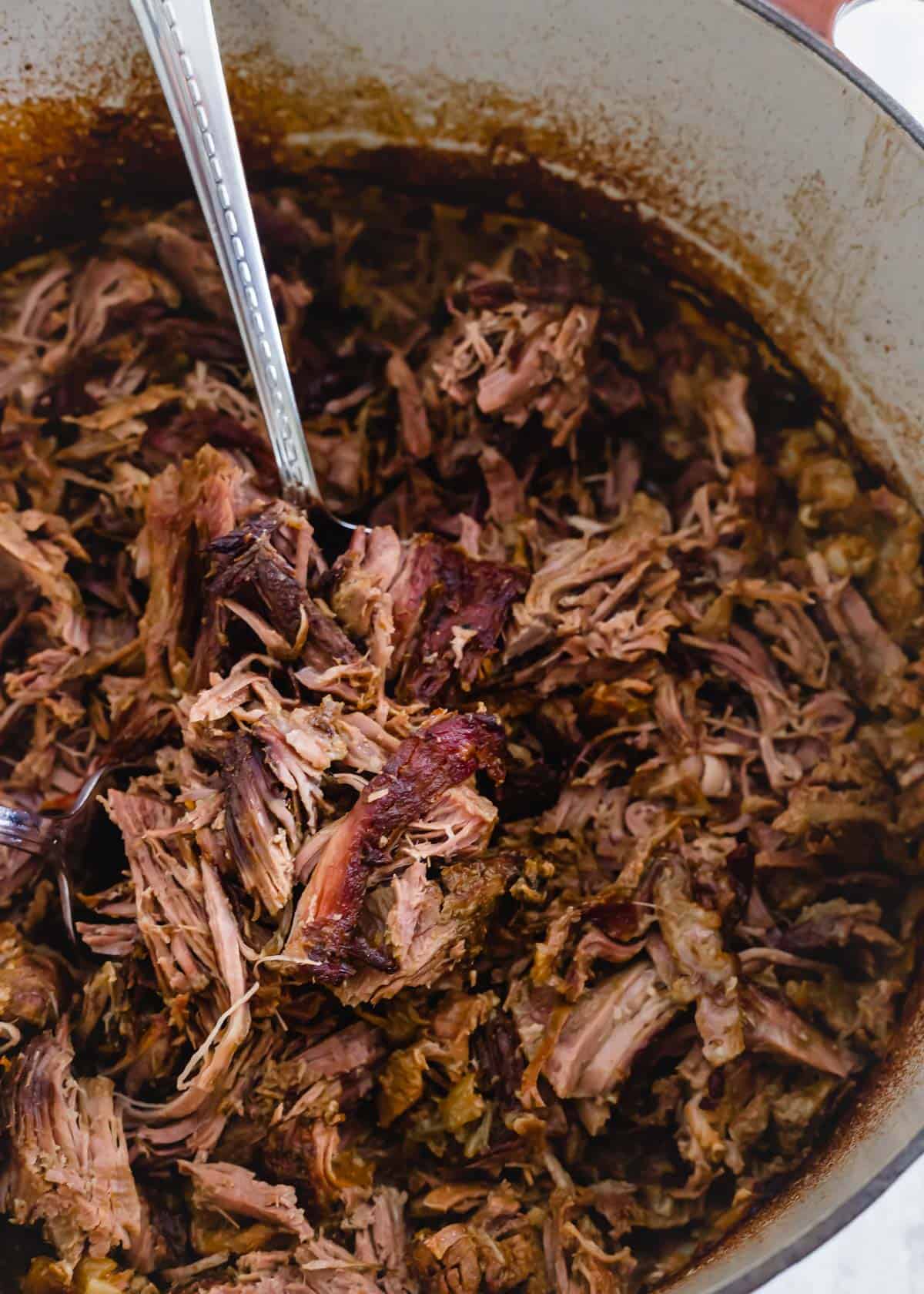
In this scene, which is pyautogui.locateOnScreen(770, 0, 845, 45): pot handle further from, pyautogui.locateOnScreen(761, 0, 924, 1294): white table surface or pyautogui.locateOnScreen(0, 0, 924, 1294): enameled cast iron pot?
pyautogui.locateOnScreen(761, 0, 924, 1294): white table surface

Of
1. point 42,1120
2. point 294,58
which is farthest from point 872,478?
point 42,1120

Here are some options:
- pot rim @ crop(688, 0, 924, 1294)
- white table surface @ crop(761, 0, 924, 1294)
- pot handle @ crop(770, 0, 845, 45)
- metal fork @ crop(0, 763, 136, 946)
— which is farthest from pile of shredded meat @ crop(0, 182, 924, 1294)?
pot handle @ crop(770, 0, 845, 45)

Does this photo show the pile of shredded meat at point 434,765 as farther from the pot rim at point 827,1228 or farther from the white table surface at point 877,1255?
the pot rim at point 827,1228

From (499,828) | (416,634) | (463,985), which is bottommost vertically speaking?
(463,985)

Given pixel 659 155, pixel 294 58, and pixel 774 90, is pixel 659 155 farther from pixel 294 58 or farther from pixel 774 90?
pixel 294 58


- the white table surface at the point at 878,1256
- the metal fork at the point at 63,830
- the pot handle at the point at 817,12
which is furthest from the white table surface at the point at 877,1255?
the pot handle at the point at 817,12

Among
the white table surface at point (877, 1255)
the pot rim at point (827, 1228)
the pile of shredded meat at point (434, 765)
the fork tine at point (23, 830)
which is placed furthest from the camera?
the fork tine at point (23, 830)
